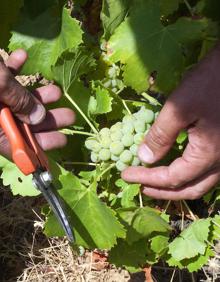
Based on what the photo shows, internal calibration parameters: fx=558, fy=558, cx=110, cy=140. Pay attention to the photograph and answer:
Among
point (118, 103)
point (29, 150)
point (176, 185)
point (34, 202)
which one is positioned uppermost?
point (29, 150)

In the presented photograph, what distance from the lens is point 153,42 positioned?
155 centimetres

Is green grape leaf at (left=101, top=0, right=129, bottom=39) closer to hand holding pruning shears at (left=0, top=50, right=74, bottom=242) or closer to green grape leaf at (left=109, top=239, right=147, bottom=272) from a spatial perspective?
hand holding pruning shears at (left=0, top=50, right=74, bottom=242)

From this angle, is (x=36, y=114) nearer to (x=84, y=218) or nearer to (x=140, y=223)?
(x=84, y=218)

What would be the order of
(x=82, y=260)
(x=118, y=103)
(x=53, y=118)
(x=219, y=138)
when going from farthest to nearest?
1. (x=82, y=260)
2. (x=118, y=103)
3. (x=53, y=118)
4. (x=219, y=138)

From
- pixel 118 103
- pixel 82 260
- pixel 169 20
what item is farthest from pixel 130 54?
pixel 82 260

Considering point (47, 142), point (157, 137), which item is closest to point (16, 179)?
point (47, 142)

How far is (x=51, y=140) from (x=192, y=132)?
426 millimetres

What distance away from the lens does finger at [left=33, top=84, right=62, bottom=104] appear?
1592mm

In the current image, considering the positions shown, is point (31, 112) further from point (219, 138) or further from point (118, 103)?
point (219, 138)

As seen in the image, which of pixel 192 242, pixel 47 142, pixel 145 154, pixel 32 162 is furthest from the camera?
pixel 192 242

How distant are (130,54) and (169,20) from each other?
0.99 feet

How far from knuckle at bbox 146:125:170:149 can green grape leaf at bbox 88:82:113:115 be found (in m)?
0.18

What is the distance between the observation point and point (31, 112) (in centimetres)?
148

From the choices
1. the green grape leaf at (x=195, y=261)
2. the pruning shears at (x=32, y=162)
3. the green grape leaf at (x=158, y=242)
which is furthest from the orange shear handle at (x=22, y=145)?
the green grape leaf at (x=195, y=261)
